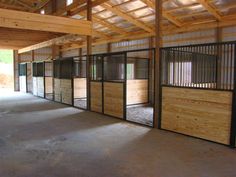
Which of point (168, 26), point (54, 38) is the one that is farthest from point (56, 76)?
point (168, 26)

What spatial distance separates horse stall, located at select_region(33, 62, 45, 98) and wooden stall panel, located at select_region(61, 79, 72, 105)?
2236 mm

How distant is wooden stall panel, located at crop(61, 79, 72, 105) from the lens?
7648mm

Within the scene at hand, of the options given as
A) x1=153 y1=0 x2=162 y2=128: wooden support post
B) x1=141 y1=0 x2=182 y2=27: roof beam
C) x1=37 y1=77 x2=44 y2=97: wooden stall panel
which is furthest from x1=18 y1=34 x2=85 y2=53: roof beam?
x1=153 y1=0 x2=162 y2=128: wooden support post

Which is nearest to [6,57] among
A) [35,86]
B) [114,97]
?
[35,86]

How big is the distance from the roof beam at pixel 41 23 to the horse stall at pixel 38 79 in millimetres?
4414

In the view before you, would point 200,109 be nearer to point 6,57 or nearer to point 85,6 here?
point 85,6

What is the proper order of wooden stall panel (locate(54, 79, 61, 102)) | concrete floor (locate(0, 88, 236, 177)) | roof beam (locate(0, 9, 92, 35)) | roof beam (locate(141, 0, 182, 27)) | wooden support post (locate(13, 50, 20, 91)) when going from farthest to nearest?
wooden support post (locate(13, 50, 20, 91)) < wooden stall panel (locate(54, 79, 61, 102)) < roof beam (locate(141, 0, 182, 27)) < roof beam (locate(0, 9, 92, 35)) < concrete floor (locate(0, 88, 236, 177))

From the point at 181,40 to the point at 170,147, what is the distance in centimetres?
512

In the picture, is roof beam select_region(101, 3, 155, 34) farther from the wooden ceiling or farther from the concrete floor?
the concrete floor

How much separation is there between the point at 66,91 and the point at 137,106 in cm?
256

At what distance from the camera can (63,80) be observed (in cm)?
796

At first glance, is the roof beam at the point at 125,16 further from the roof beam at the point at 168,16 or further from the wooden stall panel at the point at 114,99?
the wooden stall panel at the point at 114,99

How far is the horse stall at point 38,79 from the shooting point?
32.9 ft

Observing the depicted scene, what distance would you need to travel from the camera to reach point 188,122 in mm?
4039
